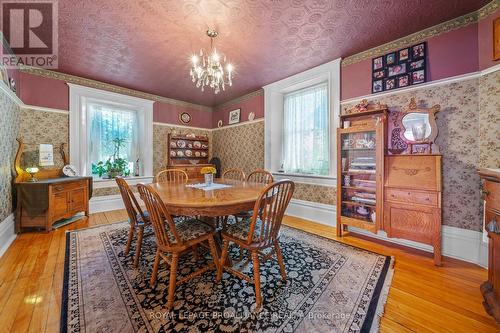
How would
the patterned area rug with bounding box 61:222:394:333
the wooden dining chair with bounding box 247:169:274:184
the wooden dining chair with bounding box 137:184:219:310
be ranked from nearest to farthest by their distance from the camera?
the patterned area rug with bounding box 61:222:394:333 < the wooden dining chair with bounding box 137:184:219:310 < the wooden dining chair with bounding box 247:169:274:184

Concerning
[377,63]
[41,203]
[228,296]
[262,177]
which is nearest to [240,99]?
[262,177]

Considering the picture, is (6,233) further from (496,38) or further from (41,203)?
(496,38)

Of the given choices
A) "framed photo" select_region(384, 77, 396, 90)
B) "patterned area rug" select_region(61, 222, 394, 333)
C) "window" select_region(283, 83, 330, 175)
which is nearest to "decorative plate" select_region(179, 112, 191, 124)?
"window" select_region(283, 83, 330, 175)

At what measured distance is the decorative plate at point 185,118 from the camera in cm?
502

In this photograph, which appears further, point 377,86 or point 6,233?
point 377,86

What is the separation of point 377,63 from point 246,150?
2.83 m

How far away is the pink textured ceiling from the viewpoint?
1932mm

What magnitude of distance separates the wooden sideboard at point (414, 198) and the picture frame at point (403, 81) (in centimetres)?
93

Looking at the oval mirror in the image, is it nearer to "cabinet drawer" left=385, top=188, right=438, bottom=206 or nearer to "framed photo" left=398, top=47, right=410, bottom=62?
"cabinet drawer" left=385, top=188, right=438, bottom=206

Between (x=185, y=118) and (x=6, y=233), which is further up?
(x=185, y=118)

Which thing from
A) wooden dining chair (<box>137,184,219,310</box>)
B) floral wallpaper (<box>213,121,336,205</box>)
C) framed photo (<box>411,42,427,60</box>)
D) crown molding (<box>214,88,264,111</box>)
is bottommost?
wooden dining chair (<box>137,184,219,310</box>)

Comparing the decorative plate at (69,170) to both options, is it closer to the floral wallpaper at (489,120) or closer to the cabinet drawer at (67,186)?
the cabinet drawer at (67,186)

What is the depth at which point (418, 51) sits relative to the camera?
2357 millimetres

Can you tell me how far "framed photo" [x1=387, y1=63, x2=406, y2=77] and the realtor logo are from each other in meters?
3.74
